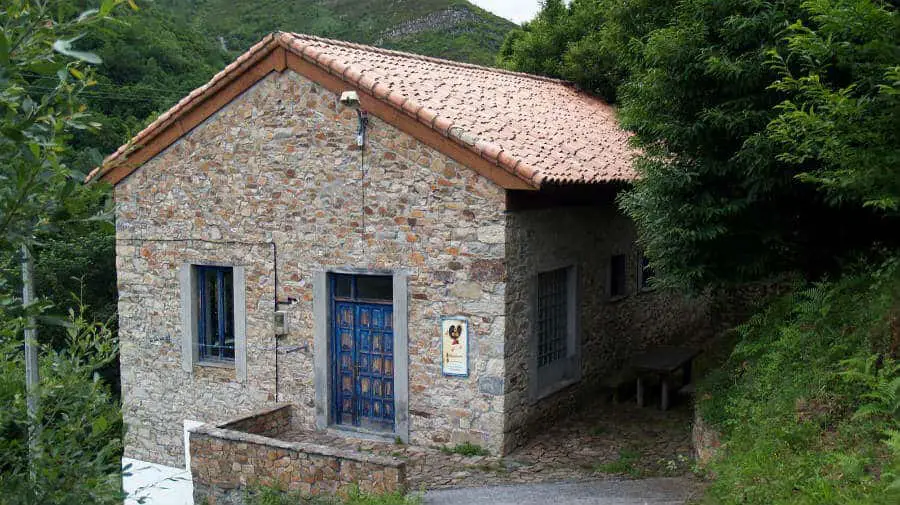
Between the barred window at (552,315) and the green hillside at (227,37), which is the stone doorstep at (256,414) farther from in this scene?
the green hillside at (227,37)

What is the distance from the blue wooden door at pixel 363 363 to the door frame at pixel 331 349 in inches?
4.4

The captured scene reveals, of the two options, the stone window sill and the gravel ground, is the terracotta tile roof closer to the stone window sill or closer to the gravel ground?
the stone window sill

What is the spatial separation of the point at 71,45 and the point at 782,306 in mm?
7820

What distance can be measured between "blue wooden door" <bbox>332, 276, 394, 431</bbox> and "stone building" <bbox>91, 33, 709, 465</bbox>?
0.08 feet

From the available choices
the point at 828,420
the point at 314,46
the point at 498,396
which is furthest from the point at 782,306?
the point at 314,46

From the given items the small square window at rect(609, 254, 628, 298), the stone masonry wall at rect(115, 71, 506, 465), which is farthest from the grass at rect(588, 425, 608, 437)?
the small square window at rect(609, 254, 628, 298)

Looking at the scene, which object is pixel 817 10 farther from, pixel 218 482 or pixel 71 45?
pixel 218 482

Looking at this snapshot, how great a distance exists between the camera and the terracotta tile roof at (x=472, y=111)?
9359mm

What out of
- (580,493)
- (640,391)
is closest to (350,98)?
(580,493)

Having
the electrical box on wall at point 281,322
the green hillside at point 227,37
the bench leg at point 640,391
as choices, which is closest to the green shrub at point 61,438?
the electrical box on wall at point 281,322

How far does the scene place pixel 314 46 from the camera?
34.4 feet

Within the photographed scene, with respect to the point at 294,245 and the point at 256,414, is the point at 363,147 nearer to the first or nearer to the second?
the point at 294,245

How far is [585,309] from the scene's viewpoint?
38.3ft

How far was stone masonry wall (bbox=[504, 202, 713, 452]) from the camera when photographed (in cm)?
968
